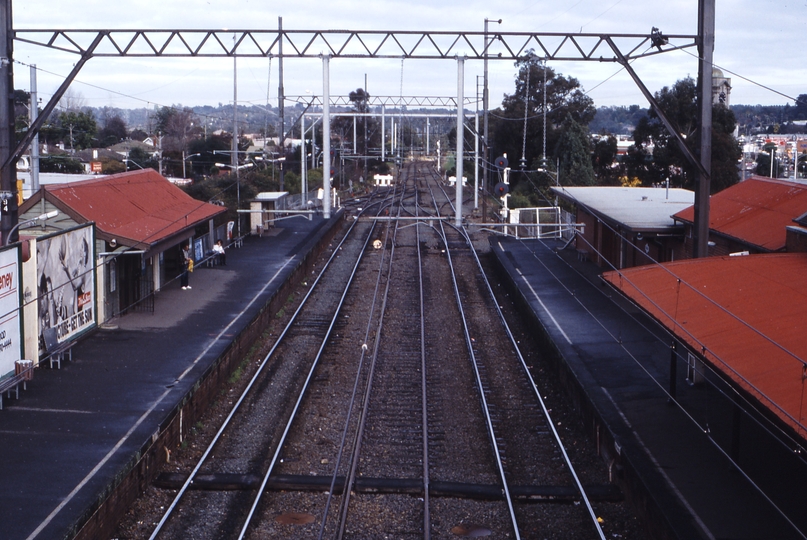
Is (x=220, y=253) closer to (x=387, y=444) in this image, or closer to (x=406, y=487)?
(x=387, y=444)

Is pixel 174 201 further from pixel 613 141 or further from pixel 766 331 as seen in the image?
pixel 613 141

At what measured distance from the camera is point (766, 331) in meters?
7.66

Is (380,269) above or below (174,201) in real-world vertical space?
below

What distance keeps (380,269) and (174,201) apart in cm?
635

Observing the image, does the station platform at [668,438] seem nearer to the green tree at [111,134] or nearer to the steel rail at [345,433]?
the steel rail at [345,433]

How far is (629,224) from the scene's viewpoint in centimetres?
1803

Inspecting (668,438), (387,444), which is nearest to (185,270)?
(387,444)

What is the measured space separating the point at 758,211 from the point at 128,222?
41.6 feet

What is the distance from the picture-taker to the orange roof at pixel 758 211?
1435 cm

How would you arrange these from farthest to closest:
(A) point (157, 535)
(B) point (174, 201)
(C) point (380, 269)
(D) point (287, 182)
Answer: (D) point (287, 182) → (C) point (380, 269) → (B) point (174, 201) → (A) point (157, 535)

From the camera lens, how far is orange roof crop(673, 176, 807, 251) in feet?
47.1

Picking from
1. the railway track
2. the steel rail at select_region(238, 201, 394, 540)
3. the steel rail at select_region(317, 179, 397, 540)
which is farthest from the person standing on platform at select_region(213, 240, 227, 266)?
the steel rail at select_region(317, 179, 397, 540)

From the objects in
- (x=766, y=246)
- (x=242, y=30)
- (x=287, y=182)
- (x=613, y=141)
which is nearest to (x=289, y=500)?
(x=242, y=30)

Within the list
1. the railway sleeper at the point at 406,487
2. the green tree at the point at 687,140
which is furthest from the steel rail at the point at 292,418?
the green tree at the point at 687,140
